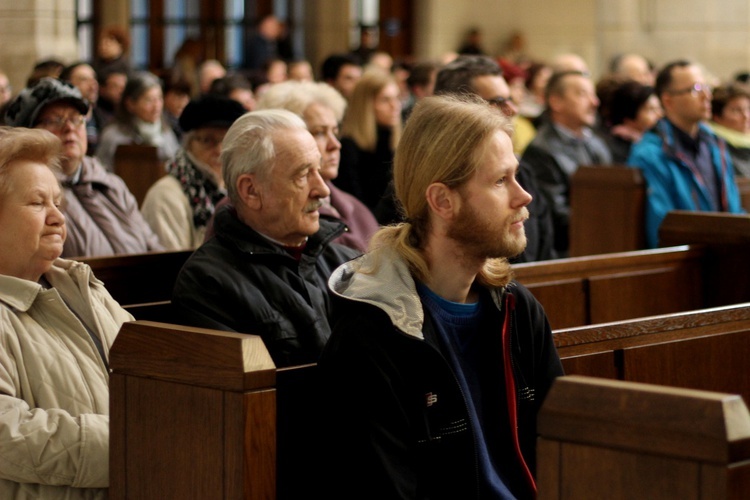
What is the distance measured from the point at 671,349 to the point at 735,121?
4918 millimetres

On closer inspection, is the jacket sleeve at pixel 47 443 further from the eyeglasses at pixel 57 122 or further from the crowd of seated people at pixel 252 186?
the eyeglasses at pixel 57 122

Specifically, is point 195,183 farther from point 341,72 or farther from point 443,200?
point 341,72

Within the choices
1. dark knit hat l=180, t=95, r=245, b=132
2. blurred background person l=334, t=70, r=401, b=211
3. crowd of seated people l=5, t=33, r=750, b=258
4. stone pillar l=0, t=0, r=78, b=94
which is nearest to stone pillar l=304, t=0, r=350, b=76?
crowd of seated people l=5, t=33, r=750, b=258

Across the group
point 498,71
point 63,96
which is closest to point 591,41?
point 498,71

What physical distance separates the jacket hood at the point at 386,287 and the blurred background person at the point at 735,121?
5338mm

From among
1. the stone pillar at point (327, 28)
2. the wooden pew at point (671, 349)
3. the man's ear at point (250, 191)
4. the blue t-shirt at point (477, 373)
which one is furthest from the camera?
the stone pillar at point (327, 28)

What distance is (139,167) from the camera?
639cm

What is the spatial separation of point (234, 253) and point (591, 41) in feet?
41.9

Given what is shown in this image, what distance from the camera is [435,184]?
246 centimetres

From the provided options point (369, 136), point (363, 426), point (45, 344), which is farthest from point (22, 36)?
point (363, 426)

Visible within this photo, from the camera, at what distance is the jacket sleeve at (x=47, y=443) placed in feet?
7.97

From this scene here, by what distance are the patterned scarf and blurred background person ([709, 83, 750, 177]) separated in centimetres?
396

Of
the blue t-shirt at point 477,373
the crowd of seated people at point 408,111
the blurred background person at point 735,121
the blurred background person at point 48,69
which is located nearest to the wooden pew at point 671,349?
the blue t-shirt at point 477,373

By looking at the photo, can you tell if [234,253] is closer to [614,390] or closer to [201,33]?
[614,390]
